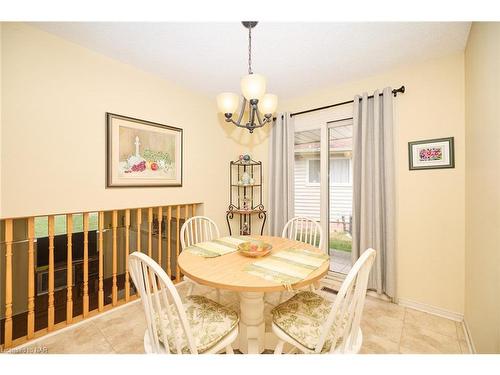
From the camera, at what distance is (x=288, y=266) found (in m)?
1.43

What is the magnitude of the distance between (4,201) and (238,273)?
1753mm

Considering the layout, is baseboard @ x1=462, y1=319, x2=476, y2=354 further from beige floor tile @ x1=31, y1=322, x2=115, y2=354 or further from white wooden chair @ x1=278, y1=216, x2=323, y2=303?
beige floor tile @ x1=31, y1=322, x2=115, y2=354

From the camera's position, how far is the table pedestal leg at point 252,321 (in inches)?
60.6

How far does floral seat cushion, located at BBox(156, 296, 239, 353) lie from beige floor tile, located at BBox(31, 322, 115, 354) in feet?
2.80

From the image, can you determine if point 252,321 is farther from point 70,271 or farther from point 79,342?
point 70,271

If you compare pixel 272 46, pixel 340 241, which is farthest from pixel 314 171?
pixel 272 46

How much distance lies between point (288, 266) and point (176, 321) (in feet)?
2.38

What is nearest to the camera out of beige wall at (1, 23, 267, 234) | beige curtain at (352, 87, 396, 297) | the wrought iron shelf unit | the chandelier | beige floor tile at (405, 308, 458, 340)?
A: the chandelier

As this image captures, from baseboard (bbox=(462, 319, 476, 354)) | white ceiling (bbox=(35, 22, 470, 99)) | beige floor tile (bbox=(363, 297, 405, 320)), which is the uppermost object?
white ceiling (bbox=(35, 22, 470, 99))

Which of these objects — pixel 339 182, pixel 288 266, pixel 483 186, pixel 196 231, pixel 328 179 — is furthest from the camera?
pixel 339 182

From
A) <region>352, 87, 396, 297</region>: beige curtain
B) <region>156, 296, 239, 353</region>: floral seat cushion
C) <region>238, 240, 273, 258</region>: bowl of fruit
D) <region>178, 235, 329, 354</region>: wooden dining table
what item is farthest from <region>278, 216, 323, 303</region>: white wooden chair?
<region>156, 296, 239, 353</region>: floral seat cushion

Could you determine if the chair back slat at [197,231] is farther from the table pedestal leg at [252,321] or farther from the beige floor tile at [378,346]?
the beige floor tile at [378,346]

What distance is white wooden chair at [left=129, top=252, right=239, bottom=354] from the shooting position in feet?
3.35

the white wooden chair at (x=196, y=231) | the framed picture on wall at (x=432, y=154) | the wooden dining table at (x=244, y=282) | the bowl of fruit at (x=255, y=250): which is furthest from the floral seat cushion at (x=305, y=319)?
the framed picture on wall at (x=432, y=154)
